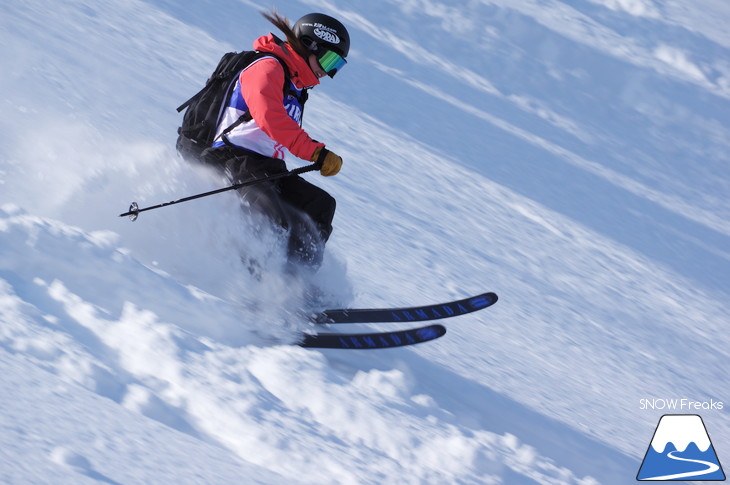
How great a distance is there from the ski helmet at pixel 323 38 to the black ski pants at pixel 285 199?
68 centimetres

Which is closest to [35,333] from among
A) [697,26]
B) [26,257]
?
[26,257]

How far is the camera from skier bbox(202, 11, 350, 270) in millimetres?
4445

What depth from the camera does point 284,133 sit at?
4.44 metres

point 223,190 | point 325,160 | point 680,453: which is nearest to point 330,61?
point 325,160

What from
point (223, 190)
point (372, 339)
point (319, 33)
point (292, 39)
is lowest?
point (372, 339)

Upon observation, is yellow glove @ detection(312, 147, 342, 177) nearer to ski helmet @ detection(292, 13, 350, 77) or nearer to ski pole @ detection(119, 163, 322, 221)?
ski pole @ detection(119, 163, 322, 221)

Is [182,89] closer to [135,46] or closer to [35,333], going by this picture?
[135,46]

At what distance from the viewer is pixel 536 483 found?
158 inches

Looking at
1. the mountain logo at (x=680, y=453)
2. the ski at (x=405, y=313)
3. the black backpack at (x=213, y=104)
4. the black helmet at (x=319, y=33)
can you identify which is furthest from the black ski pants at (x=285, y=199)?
the mountain logo at (x=680, y=453)

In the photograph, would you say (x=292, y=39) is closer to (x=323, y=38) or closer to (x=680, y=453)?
(x=323, y=38)

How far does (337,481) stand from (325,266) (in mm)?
2220

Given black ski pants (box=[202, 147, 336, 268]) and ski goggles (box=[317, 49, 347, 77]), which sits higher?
ski goggles (box=[317, 49, 347, 77])

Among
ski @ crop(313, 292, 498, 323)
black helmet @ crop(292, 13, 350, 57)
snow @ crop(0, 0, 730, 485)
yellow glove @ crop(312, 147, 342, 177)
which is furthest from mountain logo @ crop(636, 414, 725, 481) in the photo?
black helmet @ crop(292, 13, 350, 57)

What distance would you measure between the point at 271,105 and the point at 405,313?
1.57 metres
